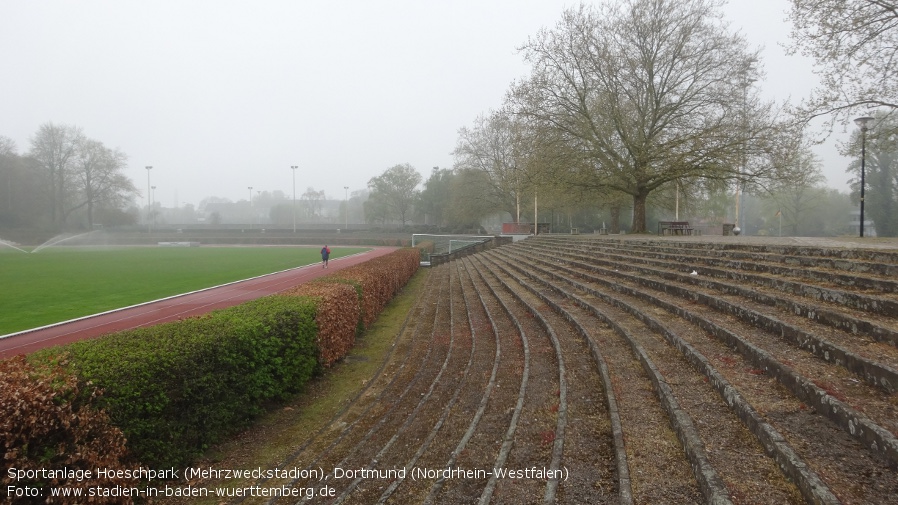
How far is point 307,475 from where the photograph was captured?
4785 millimetres

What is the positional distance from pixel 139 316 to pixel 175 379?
1107 centimetres

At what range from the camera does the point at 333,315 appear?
9.03m

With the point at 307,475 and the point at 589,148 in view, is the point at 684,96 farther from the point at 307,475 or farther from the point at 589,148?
the point at 307,475

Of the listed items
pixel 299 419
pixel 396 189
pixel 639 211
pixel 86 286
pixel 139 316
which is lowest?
pixel 299 419

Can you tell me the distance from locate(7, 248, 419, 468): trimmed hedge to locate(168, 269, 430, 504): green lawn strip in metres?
0.22

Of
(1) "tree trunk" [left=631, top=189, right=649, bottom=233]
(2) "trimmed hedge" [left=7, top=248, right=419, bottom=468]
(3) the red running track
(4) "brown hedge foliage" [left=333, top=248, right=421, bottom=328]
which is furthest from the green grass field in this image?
(1) "tree trunk" [left=631, top=189, right=649, bottom=233]

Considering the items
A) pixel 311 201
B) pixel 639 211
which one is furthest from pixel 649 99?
Result: pixel 311 201

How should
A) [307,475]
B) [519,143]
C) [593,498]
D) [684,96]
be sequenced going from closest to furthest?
[593,498] < [307,475] < [684,96] < [519,143]

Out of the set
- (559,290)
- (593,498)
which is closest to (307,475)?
(593,498)

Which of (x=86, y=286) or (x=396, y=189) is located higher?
(x=396, y=189)

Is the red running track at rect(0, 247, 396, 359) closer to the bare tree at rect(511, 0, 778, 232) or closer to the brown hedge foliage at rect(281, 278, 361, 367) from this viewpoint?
the brown hedge foliage at rect(281, 278, 361, 367)

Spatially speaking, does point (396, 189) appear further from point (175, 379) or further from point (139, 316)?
→ point (175, 379)

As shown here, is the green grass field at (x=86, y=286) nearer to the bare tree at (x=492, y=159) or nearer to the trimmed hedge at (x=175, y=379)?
the trimmed hedge at (x=175, y=379)

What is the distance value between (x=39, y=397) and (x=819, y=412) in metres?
6.00
